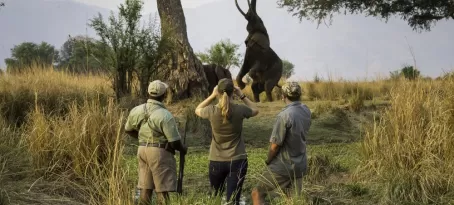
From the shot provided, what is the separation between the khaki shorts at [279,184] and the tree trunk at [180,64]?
9520 mm

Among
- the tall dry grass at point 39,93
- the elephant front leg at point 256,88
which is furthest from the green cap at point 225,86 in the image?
the elephant front leg at point 256,88

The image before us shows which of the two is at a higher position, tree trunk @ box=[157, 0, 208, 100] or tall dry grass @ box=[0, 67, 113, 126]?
tree trunk @ box=[157, 0, 208, 100]

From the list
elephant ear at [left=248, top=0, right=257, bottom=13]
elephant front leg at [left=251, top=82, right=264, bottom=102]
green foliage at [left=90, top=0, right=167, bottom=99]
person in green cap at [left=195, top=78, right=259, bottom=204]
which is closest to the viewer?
person in green cap at [left=195, top=78, right=259, bottom=204]

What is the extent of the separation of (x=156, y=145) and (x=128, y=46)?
8.26 metres

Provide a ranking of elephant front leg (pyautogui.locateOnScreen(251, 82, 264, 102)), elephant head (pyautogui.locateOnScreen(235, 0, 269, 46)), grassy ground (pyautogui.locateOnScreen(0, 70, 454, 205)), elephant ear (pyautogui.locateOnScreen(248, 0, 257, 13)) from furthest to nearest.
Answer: elephant front leg (pyautogui.locateOnScreen(251, 82, 264, 102)) < elephant ear (pyautogui.locateOnScreen(248, 0, 257, 13)) < elephant head (pyautogui.locateOnScreen(235, 0, 269, 46)) < grassy ground (pyautogui.locateOnScreen(0, 70, 454, 205))

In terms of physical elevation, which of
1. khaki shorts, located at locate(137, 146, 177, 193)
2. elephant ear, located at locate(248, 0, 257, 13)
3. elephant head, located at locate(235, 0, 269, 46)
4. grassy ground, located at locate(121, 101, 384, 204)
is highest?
elephant ear, located at locate(248, 0, 257, 13)

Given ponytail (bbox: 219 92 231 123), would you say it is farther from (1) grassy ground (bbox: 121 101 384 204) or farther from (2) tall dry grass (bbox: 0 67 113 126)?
(2) tall dry grass (bbox: 0 67 113 126)

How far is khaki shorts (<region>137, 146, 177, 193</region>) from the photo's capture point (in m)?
5.52

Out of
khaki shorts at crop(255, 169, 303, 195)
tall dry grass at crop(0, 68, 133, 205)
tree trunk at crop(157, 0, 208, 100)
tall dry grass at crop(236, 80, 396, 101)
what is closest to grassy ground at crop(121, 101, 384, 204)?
tall dry grass at crop(0, 68, 133, 205)

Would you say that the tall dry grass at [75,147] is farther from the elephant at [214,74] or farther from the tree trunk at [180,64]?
the elephant at [214,74]

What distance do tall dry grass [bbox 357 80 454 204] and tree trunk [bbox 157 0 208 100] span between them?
322 inches

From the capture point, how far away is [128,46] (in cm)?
1352

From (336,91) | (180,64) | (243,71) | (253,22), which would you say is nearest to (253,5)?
(253,22)

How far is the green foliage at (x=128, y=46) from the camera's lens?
1343 cm
